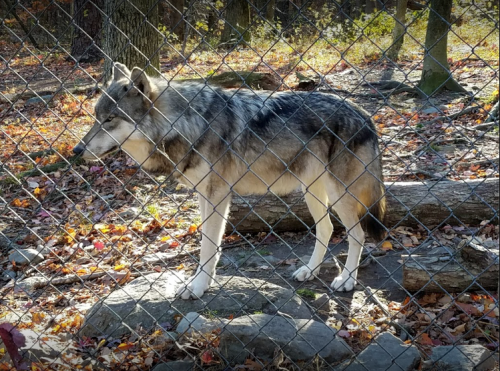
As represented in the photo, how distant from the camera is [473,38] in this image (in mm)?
12453

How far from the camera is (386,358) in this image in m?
2.71

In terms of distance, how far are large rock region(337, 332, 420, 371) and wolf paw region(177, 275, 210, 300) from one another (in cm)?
128

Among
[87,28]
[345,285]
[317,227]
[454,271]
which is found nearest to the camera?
[454,271]

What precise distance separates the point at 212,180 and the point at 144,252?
1316 millimetres

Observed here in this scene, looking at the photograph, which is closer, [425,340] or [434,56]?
[425,340]

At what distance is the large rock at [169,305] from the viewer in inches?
129

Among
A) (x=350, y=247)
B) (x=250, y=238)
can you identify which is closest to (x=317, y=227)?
(x=350, y=247)

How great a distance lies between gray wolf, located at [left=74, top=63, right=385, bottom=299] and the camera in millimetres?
3752

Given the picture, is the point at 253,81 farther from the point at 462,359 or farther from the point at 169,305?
the point at 462,359

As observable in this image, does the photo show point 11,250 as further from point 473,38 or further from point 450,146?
point 473,38

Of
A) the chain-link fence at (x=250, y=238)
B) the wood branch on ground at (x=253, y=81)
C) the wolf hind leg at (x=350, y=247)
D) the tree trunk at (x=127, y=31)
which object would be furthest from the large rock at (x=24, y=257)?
the wood branch on ground at (x=253, y=81)

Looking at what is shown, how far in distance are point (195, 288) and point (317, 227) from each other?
1.36 m

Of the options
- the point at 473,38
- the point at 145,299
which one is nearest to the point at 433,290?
the point at 145,299

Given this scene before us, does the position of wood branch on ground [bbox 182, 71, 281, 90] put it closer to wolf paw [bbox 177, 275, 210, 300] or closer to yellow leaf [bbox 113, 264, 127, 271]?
yellow leaf [bbox 113, 264, 127, 271]
